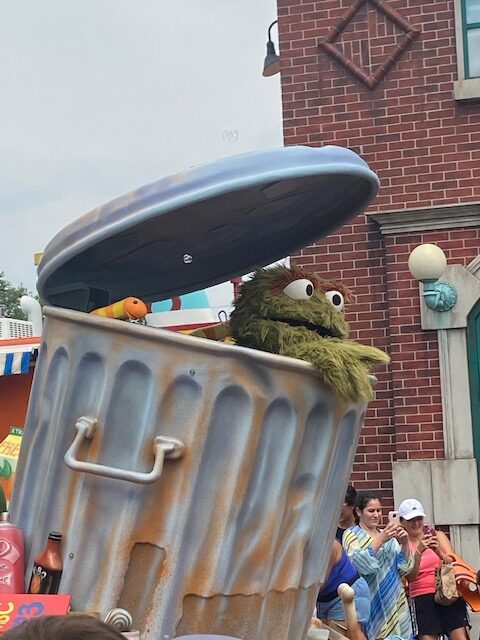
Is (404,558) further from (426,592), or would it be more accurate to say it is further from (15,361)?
(15,361)

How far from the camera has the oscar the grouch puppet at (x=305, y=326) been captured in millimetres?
3404

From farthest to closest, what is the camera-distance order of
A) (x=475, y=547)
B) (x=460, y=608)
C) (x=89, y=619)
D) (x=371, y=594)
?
(x=475, y=547), (x=460, y=608), (x=371, y=594), (x=89, y=619)

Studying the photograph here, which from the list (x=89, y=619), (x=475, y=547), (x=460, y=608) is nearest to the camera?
(x=89, y=619)

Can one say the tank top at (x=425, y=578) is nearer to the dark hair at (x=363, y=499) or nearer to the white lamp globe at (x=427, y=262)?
the dark hair at (x=363, y=499)

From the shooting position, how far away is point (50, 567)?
11.0ft

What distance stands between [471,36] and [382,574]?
469cm

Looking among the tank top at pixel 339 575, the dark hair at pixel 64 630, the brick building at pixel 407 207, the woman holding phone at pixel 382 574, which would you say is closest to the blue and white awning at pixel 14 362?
the brick building at pixel 407 207

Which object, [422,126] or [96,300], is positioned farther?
[422,126]

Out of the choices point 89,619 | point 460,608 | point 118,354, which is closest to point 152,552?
point 118,354

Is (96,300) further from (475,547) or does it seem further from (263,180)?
(475,547)

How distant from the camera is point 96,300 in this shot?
4.01 meters

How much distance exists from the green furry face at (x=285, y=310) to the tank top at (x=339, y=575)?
5.12 feet

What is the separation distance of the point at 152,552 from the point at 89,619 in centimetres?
198

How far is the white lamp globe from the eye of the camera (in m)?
7.81
